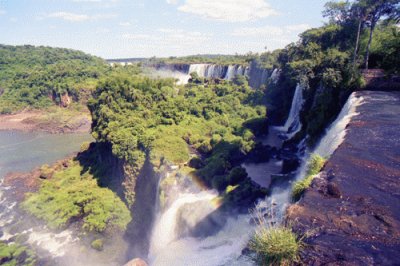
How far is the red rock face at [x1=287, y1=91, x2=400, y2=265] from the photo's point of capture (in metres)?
5.78

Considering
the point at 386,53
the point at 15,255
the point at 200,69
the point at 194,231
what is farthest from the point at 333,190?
the point at 200,69

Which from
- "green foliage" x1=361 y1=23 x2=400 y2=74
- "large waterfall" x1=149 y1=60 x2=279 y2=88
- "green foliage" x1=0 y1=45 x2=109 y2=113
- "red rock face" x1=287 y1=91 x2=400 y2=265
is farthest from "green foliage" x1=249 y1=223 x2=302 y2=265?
"green foliage" x1=0 y1=45 x2=109 y2=113

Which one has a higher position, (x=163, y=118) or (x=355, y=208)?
(x=355, y=208)

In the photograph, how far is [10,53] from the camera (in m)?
114

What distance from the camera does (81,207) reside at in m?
30.1

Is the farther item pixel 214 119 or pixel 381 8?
pixel 214 119

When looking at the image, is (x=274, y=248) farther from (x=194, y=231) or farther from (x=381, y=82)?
(x=381, y=82)

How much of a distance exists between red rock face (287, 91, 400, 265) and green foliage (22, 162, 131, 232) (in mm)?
23001

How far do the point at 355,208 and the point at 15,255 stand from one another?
1053 inches

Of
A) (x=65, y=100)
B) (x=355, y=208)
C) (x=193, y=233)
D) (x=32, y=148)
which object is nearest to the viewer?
(x=355, y=208)

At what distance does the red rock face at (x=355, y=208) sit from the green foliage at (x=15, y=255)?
24.6 metres

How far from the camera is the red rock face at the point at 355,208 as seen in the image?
19.0 feet

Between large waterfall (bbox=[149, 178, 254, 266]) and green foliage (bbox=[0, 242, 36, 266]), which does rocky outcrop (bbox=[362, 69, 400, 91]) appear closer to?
large waterfall (bbox=[149, 178, 254, 266])

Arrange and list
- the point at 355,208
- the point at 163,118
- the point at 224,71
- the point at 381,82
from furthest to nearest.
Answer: the point at 224,71 < the point at 163,118 < the point at 381,82 < the point at 355,208
